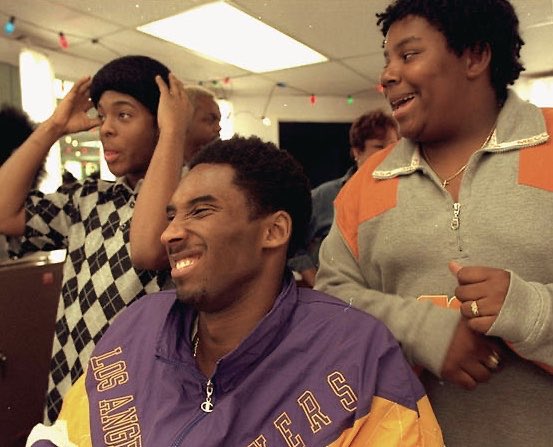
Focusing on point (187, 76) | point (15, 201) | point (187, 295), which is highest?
point (187, 76)

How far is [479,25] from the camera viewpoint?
1008mm

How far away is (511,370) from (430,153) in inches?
18.0

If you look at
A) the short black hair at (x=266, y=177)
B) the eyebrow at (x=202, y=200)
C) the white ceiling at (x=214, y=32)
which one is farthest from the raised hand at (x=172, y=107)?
the white ceiling at (x=214, y=32)

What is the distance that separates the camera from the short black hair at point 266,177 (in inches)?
40.8

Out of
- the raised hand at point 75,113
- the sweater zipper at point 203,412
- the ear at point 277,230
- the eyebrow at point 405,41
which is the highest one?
the eyebrow at point 405,41

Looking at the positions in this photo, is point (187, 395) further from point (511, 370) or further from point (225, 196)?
point (511, 370)

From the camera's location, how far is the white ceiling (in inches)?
123

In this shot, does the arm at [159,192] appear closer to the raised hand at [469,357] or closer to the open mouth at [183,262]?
the open mouth at [183,262]

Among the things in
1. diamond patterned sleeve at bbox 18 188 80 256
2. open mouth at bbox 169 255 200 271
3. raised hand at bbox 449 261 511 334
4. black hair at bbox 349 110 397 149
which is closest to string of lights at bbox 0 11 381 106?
black hair at bbox 349 110 397 149

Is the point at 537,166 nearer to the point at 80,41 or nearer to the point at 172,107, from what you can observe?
the point at 172,107

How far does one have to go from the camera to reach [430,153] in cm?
105

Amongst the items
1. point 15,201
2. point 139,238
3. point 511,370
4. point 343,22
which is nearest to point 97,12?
point 343,22

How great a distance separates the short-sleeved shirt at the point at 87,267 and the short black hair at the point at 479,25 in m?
0.82

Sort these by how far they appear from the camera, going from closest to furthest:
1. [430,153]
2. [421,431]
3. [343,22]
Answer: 1. [421,431]
2. [430,153]
3. [343,22]
